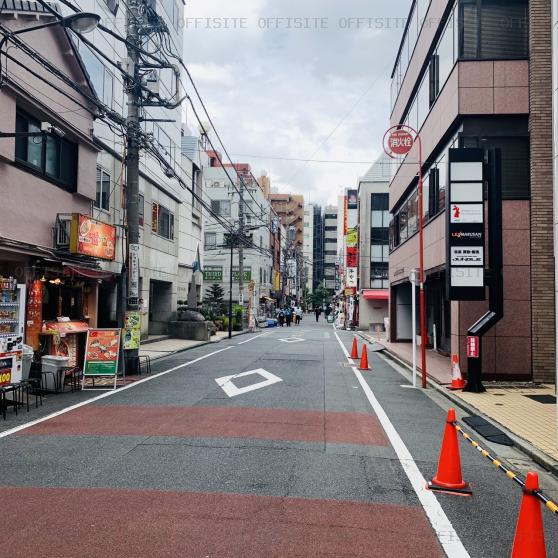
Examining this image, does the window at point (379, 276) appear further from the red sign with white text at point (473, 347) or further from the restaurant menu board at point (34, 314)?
the restaurant menu board at point (34, 314)

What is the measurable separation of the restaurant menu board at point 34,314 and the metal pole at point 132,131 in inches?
97.2

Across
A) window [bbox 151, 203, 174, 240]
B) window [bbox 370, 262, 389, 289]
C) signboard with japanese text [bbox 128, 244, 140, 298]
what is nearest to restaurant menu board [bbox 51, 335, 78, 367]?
signboard with japanese text [bbox 128, 244, 140, 298]

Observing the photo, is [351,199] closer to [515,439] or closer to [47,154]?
[47,154]

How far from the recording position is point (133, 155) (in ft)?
51.8

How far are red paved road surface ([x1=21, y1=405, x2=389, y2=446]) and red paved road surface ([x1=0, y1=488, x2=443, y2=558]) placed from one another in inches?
104

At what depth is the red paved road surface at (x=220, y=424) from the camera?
8312 millimetres

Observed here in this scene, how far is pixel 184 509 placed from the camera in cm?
520

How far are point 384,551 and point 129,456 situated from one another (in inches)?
148

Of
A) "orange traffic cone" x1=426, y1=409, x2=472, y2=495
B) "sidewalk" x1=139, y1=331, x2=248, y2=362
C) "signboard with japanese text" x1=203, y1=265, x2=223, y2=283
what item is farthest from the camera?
"signboard with japanese text" x1=203, y1=265, x2=223, y2=283

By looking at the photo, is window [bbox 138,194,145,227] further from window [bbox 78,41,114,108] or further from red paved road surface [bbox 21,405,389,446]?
red paved road surface [bbox 21,405,389,446]

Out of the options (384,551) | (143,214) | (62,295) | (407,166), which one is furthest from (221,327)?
(384,551)

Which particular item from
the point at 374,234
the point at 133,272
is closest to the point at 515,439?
the point at 133,272

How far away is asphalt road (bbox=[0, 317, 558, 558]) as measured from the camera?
4562mm

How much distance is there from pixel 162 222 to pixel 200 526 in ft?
84.9
